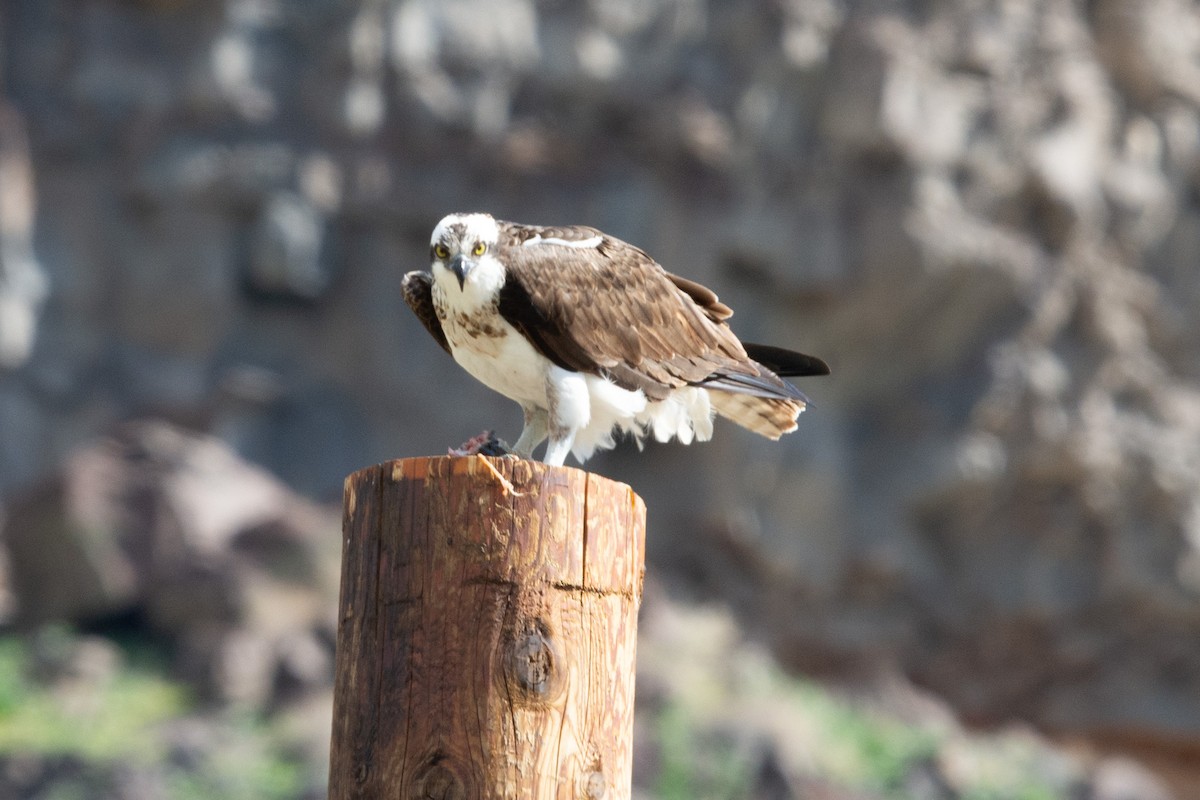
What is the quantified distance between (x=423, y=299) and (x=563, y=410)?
0.53m

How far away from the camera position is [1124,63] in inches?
460

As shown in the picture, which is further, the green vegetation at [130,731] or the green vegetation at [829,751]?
the green vegetation at [829,751]

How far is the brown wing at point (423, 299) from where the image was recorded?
12.1 ft

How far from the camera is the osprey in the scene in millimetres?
3420

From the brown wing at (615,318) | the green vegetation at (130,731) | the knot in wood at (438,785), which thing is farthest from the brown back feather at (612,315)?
the green vegetation at (130,731)

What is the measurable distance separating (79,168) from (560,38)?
4.00 meters

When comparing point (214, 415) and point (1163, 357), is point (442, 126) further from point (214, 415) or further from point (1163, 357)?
point (1163, 357)

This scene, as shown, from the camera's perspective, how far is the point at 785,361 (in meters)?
3.86

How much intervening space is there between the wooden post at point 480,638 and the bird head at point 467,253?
1.19 meters

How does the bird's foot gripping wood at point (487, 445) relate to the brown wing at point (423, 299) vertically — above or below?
below

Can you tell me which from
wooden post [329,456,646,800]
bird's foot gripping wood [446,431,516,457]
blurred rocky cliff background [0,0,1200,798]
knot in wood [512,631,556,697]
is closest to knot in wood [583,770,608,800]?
wooden post [329,456,646,800]

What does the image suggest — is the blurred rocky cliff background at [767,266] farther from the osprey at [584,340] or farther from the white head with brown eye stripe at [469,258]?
the white head with brown eye stripe at [469,258]

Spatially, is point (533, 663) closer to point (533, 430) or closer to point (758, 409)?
point (533, 430)

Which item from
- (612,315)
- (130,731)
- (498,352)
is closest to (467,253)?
(498,352)
